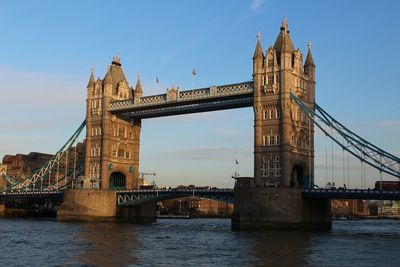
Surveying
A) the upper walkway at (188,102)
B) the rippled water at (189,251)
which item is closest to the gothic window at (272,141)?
the upper walkway at (188,102)

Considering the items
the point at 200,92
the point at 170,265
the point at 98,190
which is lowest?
the point at 170,265

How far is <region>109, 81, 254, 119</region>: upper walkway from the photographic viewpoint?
97875 mm

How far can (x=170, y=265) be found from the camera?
4412 centimetres

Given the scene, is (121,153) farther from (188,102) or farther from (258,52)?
(258,52)

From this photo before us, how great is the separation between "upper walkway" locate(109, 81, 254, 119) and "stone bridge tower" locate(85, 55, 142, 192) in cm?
323

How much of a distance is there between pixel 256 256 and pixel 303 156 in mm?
48429

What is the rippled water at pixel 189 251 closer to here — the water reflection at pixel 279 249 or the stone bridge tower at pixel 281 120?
the water reflection at pixel 279 249

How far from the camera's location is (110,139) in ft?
386

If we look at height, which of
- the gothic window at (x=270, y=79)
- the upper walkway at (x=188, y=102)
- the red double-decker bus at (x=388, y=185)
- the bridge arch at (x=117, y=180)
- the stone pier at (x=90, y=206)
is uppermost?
the gothic window at (x=270, y=79)

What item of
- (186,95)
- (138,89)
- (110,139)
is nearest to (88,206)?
(110,139)

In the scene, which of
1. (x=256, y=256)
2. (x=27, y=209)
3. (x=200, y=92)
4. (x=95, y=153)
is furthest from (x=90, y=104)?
(x=256, y=256)

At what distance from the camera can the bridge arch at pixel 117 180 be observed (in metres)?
121

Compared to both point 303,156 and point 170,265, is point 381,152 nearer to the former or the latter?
point 303,156

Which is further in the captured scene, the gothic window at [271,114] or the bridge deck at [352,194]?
the gothic window at [271,114]
